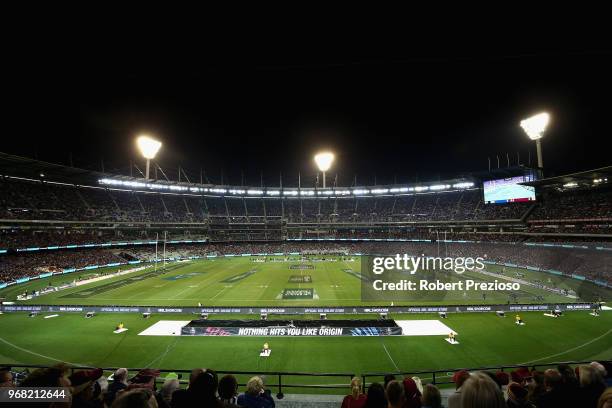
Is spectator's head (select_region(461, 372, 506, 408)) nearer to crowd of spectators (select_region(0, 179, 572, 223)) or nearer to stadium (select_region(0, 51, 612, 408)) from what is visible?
stadium (select_region(0, 51, 612, 408))

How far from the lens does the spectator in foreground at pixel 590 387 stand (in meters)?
3.93

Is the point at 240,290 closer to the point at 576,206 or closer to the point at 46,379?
the point at 46,379

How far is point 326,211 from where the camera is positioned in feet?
317

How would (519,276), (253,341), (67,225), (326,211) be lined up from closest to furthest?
(253,341)
(519,276)
(67,225)
(326,211)

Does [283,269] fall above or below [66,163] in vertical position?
below

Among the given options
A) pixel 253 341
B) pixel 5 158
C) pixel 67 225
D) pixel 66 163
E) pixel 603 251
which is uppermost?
pixel 66 163

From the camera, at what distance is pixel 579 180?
4594 cm

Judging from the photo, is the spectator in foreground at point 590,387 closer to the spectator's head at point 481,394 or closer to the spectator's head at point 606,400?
the spectator's head at point 606,400

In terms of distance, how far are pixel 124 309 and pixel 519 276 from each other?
48.3 m

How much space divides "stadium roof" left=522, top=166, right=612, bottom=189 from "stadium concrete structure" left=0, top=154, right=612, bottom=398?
28cm

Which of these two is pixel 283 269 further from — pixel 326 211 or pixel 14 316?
pixel 326 211

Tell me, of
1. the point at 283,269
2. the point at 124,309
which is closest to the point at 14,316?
the point at 124,309

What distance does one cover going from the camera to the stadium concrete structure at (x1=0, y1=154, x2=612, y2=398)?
17.2 metres

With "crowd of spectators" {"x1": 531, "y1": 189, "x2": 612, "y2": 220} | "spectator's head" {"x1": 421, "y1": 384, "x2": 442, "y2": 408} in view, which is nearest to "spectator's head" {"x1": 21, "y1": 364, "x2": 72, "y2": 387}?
"spectator's head" {"x1": 421, "y1": 384, "x2": 442, "y2": 408}
